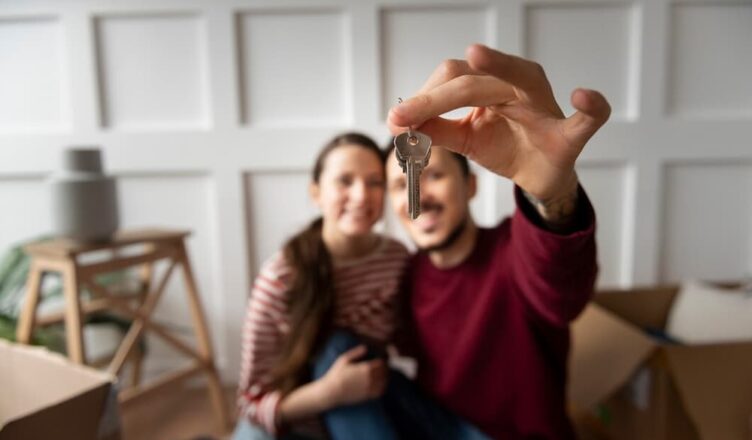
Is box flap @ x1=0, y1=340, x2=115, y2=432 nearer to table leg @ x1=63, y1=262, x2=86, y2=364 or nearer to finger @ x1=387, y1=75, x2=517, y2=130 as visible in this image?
table leg @ x1=63, y1=262, x2=86, y2=364

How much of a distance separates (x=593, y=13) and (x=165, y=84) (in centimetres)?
89

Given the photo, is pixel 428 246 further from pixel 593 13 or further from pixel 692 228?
pixel 692 228

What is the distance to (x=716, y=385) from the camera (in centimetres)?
73

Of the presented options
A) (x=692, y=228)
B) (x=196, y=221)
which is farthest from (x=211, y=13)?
(x=692, y=228)

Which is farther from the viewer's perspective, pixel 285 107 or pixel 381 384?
pixel 285 107

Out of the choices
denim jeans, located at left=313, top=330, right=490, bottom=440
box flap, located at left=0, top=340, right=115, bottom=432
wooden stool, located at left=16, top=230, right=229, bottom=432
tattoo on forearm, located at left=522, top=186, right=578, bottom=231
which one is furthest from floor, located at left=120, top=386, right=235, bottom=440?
tattoo on forearm, located at left=522, top=186, right=578, bottom=231

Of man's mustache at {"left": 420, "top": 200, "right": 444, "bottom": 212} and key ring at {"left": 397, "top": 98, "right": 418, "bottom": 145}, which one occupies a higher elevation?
key ring at {"left": 397, "top": 98, "right": 418, "bottom": 145}

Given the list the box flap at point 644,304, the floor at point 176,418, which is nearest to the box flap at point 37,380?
the floor at point 176,418

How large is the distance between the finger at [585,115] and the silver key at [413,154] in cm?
10

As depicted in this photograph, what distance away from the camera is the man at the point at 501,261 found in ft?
1.19

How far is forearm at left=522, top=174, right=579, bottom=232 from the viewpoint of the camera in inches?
16.5

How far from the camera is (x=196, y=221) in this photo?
3.92ft

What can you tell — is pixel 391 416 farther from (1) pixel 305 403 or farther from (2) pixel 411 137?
(2) pixel 411 137

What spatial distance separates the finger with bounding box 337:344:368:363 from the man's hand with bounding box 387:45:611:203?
0.40 meters
